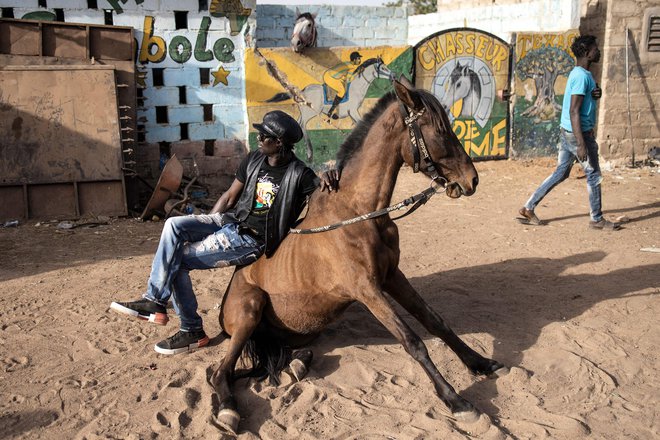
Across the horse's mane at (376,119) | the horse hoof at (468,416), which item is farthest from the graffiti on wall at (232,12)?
the horse hoof at (468,416)

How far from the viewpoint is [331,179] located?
161 inches

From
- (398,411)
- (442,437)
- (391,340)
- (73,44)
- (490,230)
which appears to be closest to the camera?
(442,437)

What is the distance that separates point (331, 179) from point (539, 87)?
1001 cm

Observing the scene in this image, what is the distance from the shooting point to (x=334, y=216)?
4.05m

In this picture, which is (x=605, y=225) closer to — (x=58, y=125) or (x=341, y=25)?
(x=58, y=125)

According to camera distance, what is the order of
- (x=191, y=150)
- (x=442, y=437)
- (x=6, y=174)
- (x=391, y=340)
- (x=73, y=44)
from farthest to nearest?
(x=191, y=150) → (x=73, y=44) → (x=6, y=174) → (x=391, y=340) → (x=442, y=437)

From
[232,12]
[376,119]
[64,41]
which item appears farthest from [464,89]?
[376,119]

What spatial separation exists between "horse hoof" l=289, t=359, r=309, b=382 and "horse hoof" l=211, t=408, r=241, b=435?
57cm

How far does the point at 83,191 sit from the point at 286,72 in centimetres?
413

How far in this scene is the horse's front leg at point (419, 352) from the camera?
3.63 meters

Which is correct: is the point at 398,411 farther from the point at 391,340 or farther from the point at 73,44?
the point at 73,44

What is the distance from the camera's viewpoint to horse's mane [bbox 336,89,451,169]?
3.82 m

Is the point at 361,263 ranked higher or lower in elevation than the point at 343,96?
lower

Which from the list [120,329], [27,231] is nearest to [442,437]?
[120,329]
